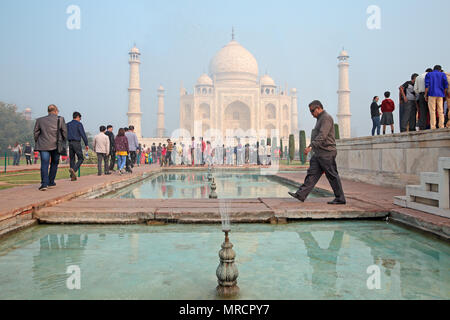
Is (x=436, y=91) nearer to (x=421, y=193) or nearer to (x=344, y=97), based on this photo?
(x=421, y=193)

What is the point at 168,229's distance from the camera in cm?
308

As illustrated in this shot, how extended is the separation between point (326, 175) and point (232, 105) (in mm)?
38972

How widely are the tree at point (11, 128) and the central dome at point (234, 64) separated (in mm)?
19375

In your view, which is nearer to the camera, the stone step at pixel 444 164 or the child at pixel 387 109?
the stone step at pixel 444 164

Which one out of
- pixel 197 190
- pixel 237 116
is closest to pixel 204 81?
pixel 237 116

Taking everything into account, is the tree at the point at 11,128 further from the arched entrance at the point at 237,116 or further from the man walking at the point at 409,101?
the man walking at the point at 409,101

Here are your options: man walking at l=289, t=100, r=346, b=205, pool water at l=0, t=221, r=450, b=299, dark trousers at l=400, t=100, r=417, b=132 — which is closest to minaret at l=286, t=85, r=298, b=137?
dark trousers at l=400, t=100, r=417, b=132

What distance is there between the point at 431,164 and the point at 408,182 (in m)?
0.50

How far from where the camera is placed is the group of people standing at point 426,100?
18.3 feet

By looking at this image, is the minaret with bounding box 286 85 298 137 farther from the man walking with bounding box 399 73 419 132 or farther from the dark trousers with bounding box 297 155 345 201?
the dark trousers with bounding box 297 155 345 201

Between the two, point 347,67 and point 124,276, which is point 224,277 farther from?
point 347,67

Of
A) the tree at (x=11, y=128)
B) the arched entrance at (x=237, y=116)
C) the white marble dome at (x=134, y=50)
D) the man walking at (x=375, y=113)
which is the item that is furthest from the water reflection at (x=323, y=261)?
the arched entrance at (x=237, y=116)

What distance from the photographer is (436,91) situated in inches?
219

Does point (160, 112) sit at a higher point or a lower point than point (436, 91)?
higher
